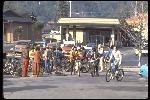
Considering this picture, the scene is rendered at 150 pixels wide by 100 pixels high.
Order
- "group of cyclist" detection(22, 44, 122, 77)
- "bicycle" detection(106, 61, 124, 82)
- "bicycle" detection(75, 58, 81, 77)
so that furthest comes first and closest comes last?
"bicycle" detection(75, 58, 81, 77) → "group of cyclist" detection(22, 44, 122, 77) → "bicycle" detection(106, 61, 124, 82)

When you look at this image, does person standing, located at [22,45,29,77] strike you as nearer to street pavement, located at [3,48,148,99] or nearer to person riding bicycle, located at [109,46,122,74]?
street pavement, located at [3,48,148,99]

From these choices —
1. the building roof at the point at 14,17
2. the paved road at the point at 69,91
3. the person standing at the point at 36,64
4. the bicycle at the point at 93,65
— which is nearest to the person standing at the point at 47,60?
the person standing at the point at 36,64

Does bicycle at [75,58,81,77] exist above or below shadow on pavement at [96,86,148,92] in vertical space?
above

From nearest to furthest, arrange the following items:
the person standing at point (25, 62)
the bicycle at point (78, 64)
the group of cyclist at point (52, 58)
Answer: the group of cyclist at point (52, 58) < the person standing at point (25, 62) < the bicycle at point (78, 64)

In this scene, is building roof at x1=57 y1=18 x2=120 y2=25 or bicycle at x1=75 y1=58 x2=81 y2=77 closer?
bicycle at x1=75 y1=58 x2=81 y2=77

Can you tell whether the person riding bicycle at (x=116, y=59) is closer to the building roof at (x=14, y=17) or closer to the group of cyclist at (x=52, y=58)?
the group of cyclist at (x=52, y=58)

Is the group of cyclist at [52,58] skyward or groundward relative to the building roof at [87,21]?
groundward

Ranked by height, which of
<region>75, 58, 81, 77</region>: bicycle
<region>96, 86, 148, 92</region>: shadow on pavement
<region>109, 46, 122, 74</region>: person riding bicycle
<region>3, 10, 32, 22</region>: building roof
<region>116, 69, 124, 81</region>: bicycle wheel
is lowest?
<region>96, 86, 148, 92</region>: shadow on pavement

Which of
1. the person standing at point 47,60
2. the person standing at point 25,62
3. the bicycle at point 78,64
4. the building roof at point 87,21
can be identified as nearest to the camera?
the person standing at point 25,62

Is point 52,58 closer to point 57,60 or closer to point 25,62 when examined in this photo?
point 57,60

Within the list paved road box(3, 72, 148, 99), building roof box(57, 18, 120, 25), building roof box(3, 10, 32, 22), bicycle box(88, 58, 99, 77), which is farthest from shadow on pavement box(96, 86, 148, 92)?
building roof box(3, 10, 32, 22)

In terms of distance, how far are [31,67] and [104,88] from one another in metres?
9.45

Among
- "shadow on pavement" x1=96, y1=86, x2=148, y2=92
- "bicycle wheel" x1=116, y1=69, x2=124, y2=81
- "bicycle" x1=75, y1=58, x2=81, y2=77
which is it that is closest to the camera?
"shadow on pavement" x1=96, y1=86, x2=148, y2=92

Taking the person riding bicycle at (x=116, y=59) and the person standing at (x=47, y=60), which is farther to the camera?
the person standing at (x=47, y=60)
